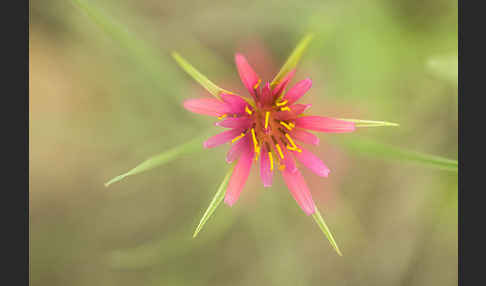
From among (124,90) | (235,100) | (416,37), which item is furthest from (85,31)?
(416,37)

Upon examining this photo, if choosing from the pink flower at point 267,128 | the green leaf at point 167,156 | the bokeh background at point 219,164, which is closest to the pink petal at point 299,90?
the pink flower at point 267,128

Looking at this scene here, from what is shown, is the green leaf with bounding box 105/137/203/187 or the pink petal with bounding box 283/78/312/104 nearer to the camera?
the green leaf with bounding box 105/137/203/187

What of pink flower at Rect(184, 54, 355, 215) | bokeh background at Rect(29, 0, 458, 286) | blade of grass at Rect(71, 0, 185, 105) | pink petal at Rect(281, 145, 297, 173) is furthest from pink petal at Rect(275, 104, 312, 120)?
bokeh background at Rect(29, 0, 458, 286)

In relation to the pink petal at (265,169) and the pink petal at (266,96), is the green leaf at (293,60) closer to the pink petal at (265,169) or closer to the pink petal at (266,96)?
the pink petal at (266,96)

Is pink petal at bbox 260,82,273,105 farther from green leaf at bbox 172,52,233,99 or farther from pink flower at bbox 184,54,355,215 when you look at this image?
green leaf at bbox 172,52,233,99

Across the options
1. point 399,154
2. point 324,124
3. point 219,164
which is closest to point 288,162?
point 324,124

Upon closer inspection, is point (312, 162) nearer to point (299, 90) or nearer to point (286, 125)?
point (286, 125)

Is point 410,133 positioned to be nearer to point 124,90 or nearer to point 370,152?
point 370,152
